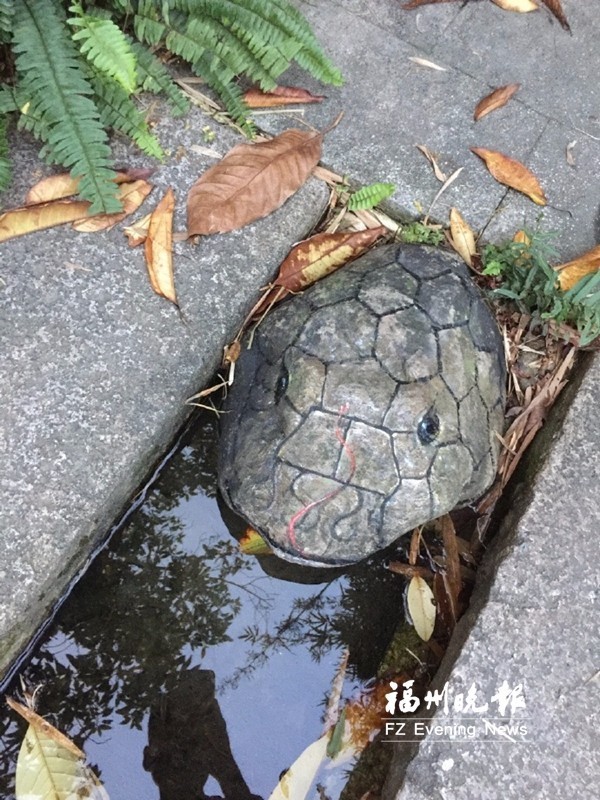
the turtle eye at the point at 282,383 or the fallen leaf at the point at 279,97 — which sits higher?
the fallen leaf at the point at 279,97

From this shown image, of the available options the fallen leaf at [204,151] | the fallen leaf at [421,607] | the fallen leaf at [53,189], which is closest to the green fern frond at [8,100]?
the fallen leaf at [53,189]

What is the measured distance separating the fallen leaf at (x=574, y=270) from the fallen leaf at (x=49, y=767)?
2951mm

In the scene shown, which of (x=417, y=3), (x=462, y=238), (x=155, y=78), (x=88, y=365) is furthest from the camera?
(x=417, y=3)

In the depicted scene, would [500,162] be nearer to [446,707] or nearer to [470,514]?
[470,514]

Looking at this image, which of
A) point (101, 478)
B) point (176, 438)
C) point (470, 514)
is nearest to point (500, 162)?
point (470, 514)

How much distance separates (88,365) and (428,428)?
1.42 meters

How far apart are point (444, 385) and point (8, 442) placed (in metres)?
1.77

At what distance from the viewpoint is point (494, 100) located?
3.72 meters

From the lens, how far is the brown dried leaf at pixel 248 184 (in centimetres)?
328

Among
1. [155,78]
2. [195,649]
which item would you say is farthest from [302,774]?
[155,78]

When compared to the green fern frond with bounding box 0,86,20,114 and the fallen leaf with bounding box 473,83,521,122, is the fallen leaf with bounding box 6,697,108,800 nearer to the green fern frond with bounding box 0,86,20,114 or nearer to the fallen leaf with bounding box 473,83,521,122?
the green fern frond with bounding box 0,86,20,114

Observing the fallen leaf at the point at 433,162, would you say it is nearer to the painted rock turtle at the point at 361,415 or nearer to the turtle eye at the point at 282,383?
the painted rock turtle at the point at 361,415

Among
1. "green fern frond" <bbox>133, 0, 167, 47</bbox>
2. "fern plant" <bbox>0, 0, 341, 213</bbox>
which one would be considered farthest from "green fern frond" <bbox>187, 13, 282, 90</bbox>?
"green fern frond" <bbox>133, 0, 167, 47</bbox>

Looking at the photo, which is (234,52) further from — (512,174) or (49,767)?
(49,767)
